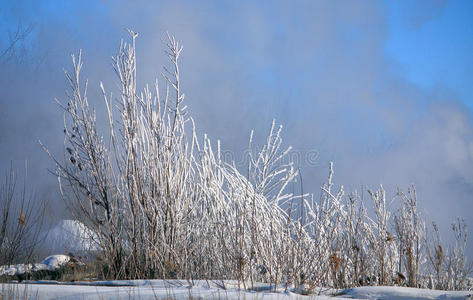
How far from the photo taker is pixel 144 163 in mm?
4422

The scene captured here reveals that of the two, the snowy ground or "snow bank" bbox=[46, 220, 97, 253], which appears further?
"snow bank" bbox=[46, 220, 97, 253]

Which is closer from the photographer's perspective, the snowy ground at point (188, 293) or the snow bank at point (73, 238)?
the snowy ground at point (188, 293)

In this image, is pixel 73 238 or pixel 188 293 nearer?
pixel 188 293

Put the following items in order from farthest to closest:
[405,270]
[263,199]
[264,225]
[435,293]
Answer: [405,270] → [263,199] → [264,225] → [435,293]

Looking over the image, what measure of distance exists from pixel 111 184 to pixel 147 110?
0.85 metres

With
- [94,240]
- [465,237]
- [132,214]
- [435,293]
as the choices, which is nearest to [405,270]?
[465,237]

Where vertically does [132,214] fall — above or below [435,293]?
above

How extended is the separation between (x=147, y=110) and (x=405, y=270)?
139 inches

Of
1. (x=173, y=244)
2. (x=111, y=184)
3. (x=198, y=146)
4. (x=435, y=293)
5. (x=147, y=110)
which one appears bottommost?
(x=435, y=293)

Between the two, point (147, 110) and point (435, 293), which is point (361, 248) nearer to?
point (435, 293)

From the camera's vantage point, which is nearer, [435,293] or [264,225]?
[435,293]

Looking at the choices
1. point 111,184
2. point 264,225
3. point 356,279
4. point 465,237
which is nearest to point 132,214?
point 111,184

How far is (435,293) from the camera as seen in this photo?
9.11 ft

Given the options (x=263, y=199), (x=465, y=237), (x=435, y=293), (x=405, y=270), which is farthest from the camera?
(x=465, y=237)
